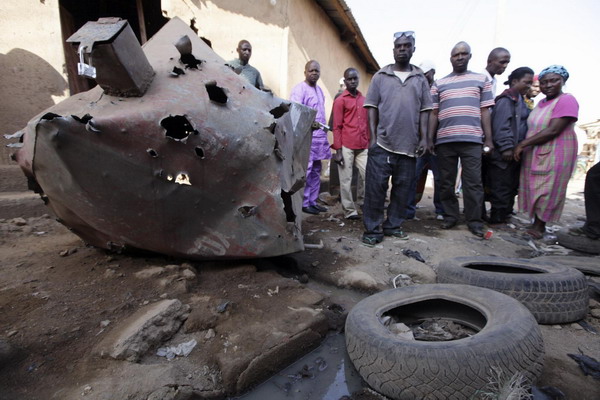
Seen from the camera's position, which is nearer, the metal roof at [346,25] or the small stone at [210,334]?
the small stone at [210,334]

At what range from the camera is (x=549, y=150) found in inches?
152

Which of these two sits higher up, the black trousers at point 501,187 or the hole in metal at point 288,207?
the hole in metal at point 288,207

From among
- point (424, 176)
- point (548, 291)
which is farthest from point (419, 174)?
point (548, 291)

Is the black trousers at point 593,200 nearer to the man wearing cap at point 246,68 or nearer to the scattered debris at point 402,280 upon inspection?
the scattered debris at point 402,280

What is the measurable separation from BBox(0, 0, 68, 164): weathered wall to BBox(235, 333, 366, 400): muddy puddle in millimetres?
4176

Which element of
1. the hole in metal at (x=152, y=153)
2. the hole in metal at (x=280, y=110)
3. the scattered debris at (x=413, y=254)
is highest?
the hole in metal at (x=280, y=110)

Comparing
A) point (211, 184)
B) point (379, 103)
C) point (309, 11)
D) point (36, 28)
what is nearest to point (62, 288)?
point (211, 184)

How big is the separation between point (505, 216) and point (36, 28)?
6.57 metres

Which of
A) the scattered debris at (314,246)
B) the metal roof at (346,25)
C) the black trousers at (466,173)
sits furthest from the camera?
the metal roof at (346,25)

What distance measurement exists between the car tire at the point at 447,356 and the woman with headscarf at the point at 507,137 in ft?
10.2

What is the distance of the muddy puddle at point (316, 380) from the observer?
150cm

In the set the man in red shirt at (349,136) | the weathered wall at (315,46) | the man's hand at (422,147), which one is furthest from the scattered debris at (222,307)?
the weathered wall at (315,46)

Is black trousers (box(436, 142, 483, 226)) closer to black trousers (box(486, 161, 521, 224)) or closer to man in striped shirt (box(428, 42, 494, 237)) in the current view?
man in striped shirt (box(428, 42, 494, 237))

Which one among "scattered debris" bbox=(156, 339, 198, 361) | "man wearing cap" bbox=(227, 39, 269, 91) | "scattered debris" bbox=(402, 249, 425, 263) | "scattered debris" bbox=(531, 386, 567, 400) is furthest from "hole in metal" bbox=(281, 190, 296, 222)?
"man wearing cap" bbox=(227, 39, 269, 91)
